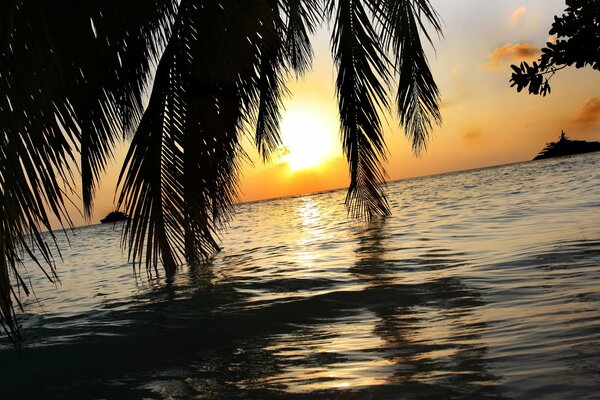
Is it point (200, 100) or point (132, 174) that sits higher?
point (200, 100)

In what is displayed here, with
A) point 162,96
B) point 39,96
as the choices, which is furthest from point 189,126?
point 39,96

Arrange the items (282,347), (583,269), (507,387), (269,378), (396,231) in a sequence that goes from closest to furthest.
Result: (507,387)
(269,378)
(282,347)
(583,269)
(396,231)

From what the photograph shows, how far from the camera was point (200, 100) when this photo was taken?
179 inches

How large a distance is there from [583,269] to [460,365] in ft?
6.54

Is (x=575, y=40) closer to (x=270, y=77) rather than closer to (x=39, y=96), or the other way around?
(x=39, y=96)

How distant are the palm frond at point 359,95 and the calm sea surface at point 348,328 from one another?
0.88 m

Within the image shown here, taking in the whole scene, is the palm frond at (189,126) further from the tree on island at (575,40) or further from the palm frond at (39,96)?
the tree on island at (575,40)

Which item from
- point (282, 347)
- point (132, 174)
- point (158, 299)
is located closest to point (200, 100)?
point (132, 174)

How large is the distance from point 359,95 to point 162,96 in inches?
82.5

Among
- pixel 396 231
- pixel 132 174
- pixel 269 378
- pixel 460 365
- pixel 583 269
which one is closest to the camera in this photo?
pixel 460 365

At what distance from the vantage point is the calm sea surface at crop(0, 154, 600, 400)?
216 centimetres

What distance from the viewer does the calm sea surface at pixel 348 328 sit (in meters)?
2.16

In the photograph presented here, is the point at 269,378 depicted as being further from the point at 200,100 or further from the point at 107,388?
the point at 200,100

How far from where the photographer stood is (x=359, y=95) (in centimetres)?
573
